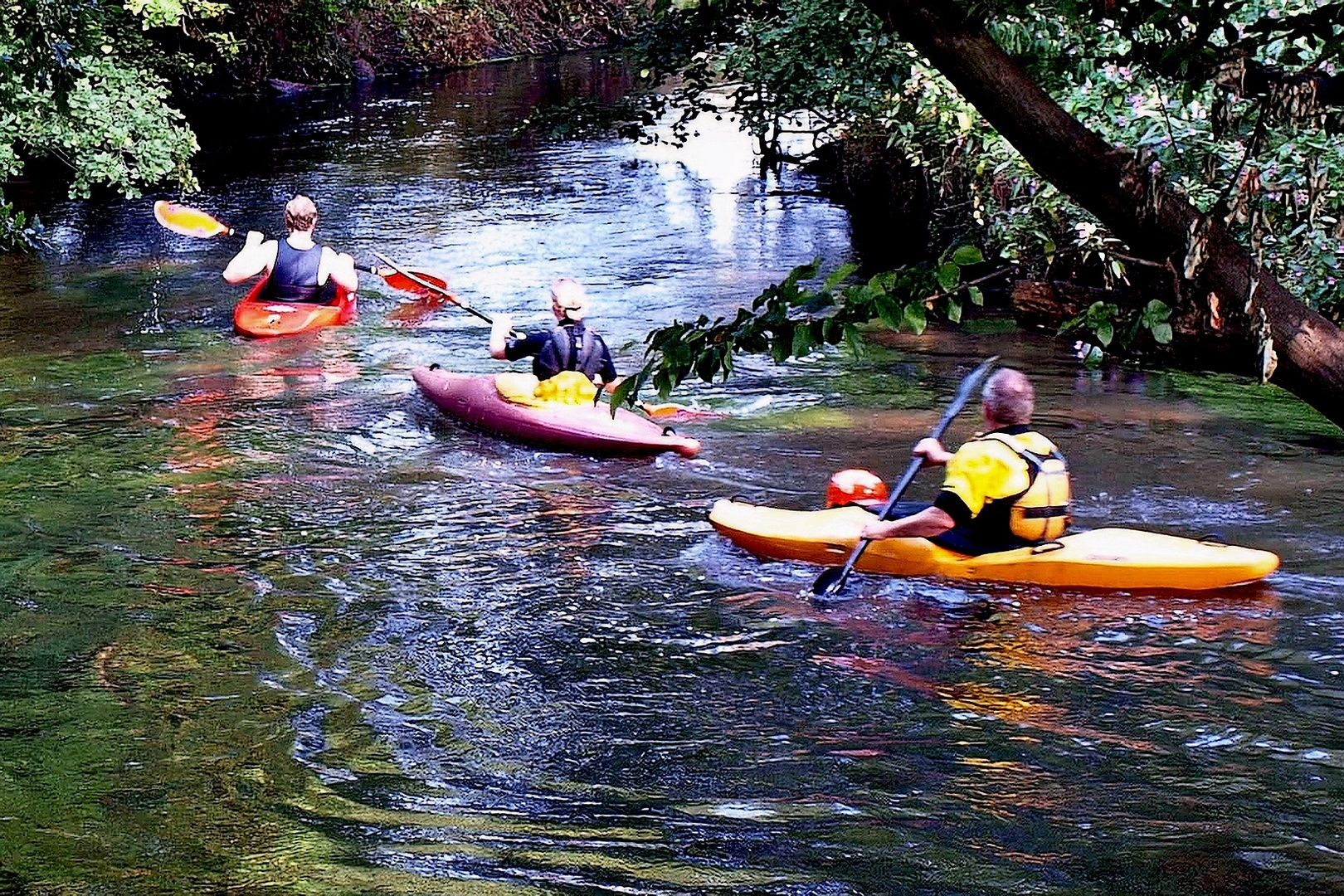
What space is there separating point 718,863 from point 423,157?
50.1 ft

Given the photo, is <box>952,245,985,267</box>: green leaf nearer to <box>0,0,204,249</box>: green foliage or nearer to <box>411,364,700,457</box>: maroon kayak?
<box>411,364,700,457</box>: maroon kayak

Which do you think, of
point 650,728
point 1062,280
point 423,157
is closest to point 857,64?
point 1062,280

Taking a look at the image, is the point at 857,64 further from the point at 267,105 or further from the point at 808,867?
the point at 267,105

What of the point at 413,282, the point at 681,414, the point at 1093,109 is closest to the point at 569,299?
the point at 681,414

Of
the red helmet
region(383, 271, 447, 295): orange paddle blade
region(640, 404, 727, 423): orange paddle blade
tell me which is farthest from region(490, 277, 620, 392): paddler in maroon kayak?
region(383, 271, 447, 295): orange paddle blade

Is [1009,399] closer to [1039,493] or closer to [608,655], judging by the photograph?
[1039,493]

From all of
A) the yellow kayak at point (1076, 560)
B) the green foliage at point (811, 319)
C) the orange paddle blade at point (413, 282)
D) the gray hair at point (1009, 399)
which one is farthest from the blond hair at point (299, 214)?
the green foliage at point (811, 319)

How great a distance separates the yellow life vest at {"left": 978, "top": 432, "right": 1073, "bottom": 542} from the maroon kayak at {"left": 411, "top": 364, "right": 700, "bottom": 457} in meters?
2.31

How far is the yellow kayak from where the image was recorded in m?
5.53

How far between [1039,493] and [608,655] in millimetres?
1682

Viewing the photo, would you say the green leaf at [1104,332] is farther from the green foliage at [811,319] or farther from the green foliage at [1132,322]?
the green foliage at [811,319]

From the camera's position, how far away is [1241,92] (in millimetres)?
2523

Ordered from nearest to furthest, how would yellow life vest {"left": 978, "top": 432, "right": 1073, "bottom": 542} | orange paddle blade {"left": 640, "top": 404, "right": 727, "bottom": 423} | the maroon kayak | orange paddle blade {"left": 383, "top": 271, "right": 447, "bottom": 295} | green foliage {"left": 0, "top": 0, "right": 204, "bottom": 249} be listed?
yellow life vest {"left": 978, "top": 432, "right": 1073, "bottom": 542} < the maroon kayak < orange paddle blade {"left": 640, "top": 404, "right": 727, "bottom": 423} < orange paddle blade {"left": 383, "top": 271, "right": 447, "bottom": 295} < green foliage {"left": 0, "top": 0, "right": 204, "bottom": 249}

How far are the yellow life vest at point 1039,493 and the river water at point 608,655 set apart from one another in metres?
0.26
